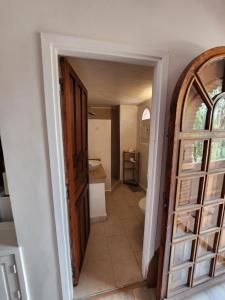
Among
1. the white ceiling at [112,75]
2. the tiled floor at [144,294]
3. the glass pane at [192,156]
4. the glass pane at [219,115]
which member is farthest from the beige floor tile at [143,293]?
the white ceiling at [112,75]

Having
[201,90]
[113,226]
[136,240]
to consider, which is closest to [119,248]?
[136,240]

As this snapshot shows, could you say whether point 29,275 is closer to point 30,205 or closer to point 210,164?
point 30,205

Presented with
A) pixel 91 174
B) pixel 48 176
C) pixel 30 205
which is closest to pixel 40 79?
pixel 48 176

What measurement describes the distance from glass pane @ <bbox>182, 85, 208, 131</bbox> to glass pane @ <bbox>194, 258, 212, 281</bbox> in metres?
1.26

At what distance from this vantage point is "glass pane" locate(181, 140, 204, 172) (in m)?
1.11

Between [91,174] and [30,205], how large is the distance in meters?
1.40

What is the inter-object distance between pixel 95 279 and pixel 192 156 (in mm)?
1493

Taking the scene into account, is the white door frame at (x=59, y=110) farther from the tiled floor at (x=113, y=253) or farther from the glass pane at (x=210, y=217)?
the glass pane at (x=210, y=217)

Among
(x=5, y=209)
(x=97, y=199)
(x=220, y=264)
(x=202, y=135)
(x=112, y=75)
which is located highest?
(x=112, y=75)

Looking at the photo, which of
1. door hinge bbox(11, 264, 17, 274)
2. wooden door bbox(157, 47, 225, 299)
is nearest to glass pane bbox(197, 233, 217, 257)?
wooden door bbox(157, 47, 225, 299)

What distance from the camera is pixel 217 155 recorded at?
1222mm

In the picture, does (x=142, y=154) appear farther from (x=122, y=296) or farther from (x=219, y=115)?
(x=122, y=296)

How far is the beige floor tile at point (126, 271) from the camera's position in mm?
1442

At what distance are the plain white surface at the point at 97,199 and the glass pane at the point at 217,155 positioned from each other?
60.0 inches
